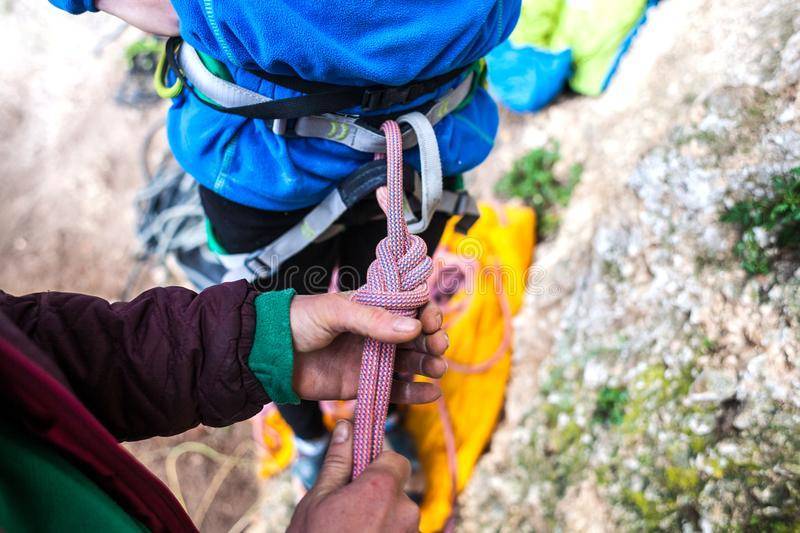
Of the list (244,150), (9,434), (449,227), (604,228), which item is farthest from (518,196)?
(9,434)

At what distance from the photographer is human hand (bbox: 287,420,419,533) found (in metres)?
0.84

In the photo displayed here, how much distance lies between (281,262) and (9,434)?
81 cm

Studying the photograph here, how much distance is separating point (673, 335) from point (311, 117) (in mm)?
1205

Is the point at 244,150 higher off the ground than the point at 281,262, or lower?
higher

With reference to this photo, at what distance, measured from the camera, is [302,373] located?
3.82ft

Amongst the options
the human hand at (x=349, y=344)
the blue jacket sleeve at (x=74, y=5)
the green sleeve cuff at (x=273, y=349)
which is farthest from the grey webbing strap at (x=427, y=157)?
the blue jacket sleeve at (x=74, y=5)

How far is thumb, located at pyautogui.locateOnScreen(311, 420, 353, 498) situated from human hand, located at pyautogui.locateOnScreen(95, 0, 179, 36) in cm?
100

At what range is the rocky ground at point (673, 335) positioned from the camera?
1354 mm

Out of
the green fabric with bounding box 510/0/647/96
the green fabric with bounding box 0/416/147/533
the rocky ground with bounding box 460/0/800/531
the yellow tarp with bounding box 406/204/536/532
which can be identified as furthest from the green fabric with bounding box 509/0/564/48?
the green fabric with bounding box 0/416/147/533

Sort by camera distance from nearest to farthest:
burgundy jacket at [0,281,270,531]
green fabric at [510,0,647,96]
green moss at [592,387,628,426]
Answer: burgundy jacket at [0,281,270,531]
green moss at [592,387,628,426]
green fabric at [510,0,647,96]

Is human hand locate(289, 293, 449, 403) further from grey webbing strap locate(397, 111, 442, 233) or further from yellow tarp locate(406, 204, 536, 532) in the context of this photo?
yellow tarp locate(406, 204, 536, 532)

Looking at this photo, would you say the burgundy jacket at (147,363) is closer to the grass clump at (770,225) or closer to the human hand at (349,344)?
the human hand at (349,344)

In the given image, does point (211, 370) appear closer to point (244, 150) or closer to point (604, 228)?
point (244, 150)

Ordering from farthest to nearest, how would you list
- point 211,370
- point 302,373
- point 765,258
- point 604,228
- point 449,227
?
point 449,227 < point 604,228 < point 765,258 < point 302,373 < point 211,370
